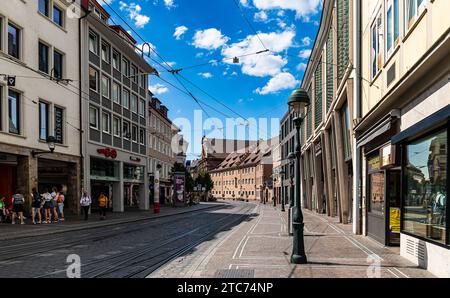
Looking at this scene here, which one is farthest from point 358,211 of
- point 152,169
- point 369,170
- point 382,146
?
point 152,169

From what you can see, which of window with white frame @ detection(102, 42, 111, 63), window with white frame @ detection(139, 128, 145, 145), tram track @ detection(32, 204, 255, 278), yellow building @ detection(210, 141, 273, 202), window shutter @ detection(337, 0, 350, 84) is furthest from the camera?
yellow building @ detection(210, 141, 273, 202)

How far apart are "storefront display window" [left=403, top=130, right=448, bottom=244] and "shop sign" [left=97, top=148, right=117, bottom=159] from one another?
25.1 meters

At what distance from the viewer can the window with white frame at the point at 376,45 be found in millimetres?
13992

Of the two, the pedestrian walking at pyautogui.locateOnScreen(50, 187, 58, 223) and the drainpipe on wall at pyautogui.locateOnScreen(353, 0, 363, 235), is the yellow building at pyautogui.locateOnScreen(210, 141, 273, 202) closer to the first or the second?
the pedestrian walking at pyautogui.locateOnScreen(50, 187, 58, 223)

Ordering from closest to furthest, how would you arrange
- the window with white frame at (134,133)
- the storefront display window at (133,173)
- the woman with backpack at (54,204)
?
the woman with backpack at (54,204) → the storefront display window at (133,173) → the window with white frame at (134,133)

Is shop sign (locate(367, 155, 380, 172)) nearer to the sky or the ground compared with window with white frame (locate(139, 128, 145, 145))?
nearer to the ground

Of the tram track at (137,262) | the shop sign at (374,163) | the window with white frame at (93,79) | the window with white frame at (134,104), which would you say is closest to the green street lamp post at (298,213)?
the tram track at (137,262)

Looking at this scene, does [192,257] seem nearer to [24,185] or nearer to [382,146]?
[382,146]

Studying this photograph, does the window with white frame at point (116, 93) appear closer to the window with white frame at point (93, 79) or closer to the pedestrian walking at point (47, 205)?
the window with white frame at point (93, 79)

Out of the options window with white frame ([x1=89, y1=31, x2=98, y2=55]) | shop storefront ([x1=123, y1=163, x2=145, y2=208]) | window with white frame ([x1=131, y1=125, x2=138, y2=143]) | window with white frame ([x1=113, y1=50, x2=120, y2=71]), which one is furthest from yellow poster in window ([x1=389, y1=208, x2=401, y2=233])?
window with white frame ([x1=131, y1=125, x2=138, y2=143])

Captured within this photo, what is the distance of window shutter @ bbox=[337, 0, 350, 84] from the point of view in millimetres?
19611

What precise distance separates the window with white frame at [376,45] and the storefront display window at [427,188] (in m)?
4.08

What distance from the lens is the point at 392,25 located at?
482 inches

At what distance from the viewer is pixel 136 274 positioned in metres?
8.85
